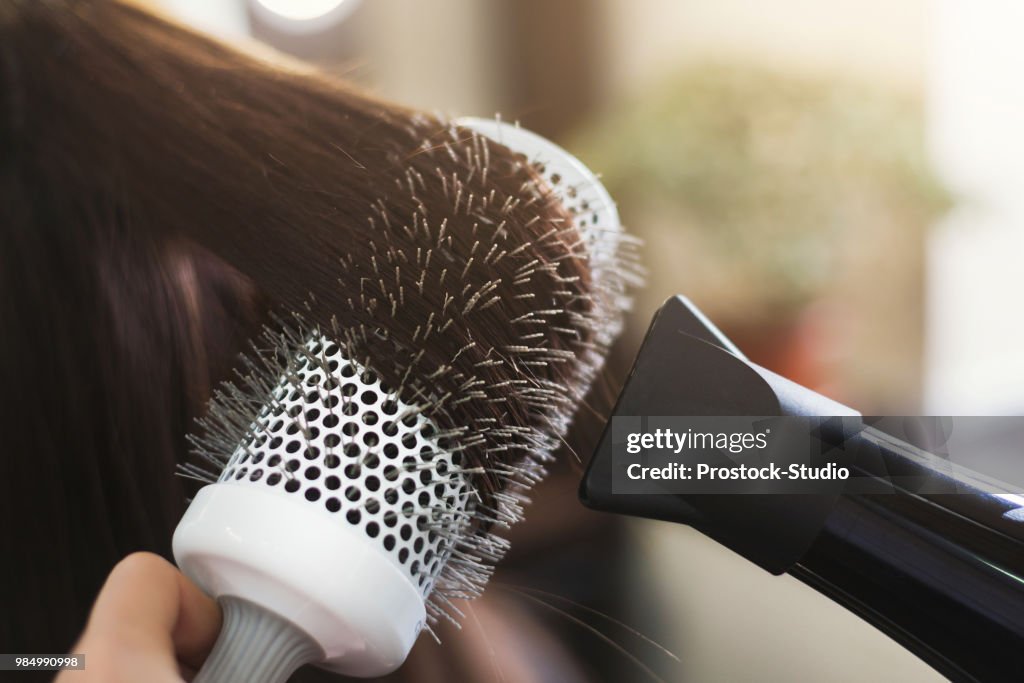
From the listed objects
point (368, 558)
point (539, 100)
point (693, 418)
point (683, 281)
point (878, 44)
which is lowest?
point (368, 558)

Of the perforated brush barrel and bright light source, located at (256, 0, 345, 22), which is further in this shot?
bright light source, located at (256, 0, 345, 22)

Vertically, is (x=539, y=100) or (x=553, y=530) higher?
(x=539, y=100)

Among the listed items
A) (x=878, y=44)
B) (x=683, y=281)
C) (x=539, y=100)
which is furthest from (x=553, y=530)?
(x=878, y=44)

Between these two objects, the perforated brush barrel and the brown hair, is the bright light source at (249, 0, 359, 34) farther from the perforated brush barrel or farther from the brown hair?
the perforated brush barrel

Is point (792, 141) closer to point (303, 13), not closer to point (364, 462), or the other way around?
point (303, 13)

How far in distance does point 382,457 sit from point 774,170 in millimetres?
754

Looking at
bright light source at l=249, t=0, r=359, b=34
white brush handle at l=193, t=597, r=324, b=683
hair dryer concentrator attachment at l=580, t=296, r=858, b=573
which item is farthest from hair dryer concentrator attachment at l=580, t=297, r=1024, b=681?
bright light source at l=249, t=0, r=359, b=34

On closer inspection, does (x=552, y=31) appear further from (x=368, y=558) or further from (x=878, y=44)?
(x=368, y=558)

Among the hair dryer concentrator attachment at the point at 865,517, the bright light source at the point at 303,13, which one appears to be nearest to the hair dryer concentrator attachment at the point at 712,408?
the hair dryer concentrator attachment at the point at 865,517

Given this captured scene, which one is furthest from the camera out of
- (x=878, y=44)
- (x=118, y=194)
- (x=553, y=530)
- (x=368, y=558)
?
(x=878, y=44)

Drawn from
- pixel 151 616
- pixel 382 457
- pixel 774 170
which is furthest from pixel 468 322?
pixel 774 170

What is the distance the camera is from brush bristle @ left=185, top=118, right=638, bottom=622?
310 mm

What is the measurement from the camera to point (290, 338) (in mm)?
337

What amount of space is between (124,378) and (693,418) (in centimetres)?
35
